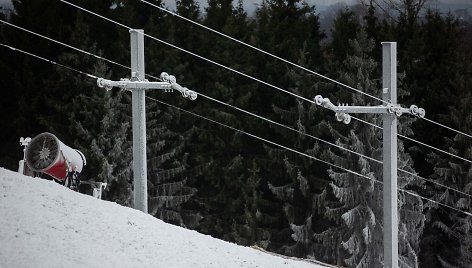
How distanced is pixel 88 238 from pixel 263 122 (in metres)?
31.0

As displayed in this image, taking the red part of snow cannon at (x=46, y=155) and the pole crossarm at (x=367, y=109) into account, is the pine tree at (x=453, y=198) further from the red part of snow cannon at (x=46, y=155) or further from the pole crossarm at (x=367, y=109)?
the pole crossarm at (x=367, y=109)

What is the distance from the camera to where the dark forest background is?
44.2 m

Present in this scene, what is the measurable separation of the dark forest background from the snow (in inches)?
892

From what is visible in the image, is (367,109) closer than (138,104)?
No

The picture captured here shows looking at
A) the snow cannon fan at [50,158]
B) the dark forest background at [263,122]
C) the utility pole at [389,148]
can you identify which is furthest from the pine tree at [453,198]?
the utility pole at [389,148]

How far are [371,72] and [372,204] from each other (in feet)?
21.8

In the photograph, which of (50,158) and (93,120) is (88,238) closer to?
(50,158)

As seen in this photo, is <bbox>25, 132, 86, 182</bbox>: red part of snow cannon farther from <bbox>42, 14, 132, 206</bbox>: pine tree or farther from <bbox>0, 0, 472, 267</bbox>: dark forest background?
<bbox>0, 0, 472, 267</bbox>: dark forest background

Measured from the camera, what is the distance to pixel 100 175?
43562 mm

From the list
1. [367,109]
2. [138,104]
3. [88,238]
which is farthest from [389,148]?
[88,238]

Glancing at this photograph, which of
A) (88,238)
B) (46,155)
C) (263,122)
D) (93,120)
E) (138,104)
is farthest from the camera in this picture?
(263,122)

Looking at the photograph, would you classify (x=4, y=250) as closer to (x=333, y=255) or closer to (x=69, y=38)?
(x=333, y=255)

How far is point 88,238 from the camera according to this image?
1825cm

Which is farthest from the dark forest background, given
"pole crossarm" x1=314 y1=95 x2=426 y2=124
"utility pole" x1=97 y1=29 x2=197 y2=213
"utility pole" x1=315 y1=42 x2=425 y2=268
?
"utility pole" x1=97 y1=29 x2=197 y2=213
